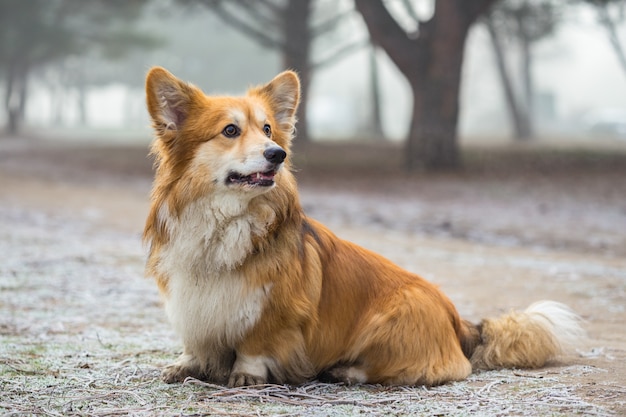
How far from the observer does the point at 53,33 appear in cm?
3281

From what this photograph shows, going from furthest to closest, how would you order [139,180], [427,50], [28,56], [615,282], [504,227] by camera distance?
[28,56], [139,180], [427,50], [504,227], [615,282]

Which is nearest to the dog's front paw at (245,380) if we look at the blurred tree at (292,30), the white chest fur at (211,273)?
the white chest fur at (211,273)

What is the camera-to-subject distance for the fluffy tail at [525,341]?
177 inches

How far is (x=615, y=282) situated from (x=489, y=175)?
31.2 ft

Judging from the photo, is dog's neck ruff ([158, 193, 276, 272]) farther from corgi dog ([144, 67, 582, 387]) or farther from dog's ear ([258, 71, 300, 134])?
dog's ear ([258, 71, 300, 134])

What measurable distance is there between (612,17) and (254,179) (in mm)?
21745

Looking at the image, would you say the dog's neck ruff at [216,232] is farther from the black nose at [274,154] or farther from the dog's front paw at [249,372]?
the dog's front paw at [249,372]

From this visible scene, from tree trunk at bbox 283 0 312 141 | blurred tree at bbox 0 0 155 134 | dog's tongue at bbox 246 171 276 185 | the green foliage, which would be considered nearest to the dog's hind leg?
dog's tongue at bbox 246 171 276 185

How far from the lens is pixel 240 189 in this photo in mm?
4000

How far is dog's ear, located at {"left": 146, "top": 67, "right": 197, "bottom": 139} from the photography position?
413 cm

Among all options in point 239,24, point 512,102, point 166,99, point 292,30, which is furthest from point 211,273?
point 512,102

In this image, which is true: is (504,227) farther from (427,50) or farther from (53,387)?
(53,387)

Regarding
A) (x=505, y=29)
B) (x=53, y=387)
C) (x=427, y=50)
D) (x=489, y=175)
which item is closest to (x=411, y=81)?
(x=427, y=50)

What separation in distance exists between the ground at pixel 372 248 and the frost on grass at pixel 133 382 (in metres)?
0.01
